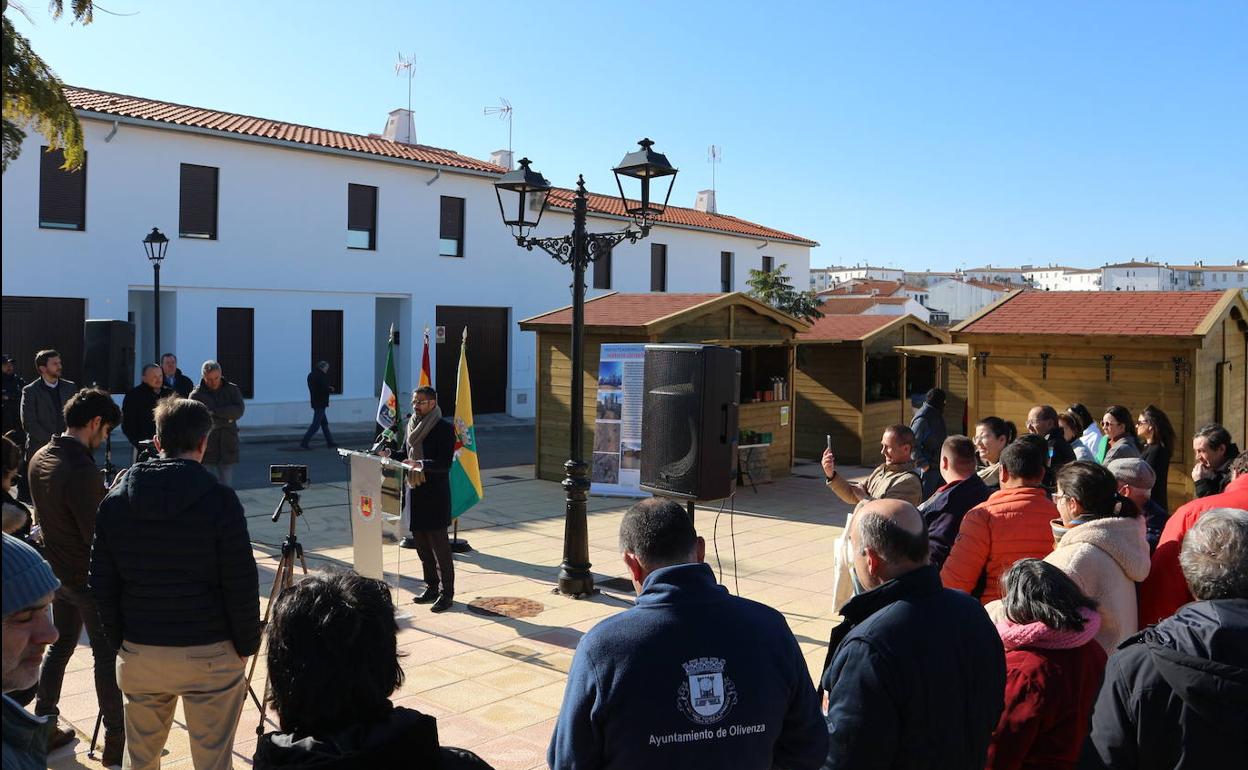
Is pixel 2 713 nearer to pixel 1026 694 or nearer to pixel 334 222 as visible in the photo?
pixel 1026 694

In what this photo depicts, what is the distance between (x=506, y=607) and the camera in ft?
26.2

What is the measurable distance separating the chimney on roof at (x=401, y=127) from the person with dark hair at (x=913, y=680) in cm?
2786

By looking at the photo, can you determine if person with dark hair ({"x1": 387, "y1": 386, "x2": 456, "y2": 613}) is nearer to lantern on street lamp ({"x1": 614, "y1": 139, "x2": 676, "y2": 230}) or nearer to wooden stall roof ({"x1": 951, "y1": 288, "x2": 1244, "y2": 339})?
lantern on street lamp ({"x1": 614, "y1": 139, "x2": 676, "y2": 230})

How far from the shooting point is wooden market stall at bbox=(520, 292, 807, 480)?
46.4 feet

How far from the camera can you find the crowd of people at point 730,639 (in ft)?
6.95

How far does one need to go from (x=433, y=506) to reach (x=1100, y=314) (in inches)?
346

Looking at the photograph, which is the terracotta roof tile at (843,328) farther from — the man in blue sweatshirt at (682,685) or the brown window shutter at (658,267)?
the man in blue sweatshirt at (682,685)

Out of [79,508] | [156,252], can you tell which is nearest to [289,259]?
[156,252]

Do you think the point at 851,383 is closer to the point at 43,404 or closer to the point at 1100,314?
the point at 1100,314

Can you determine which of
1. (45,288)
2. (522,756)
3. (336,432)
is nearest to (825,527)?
(522,756)

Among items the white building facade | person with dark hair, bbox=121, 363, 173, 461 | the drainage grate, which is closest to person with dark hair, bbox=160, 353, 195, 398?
person with dark hair, bbox=121, 363, 173, 461

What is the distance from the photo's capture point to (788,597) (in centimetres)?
848

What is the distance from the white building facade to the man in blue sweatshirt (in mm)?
19443

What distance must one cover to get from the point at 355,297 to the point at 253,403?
12.3 feet
